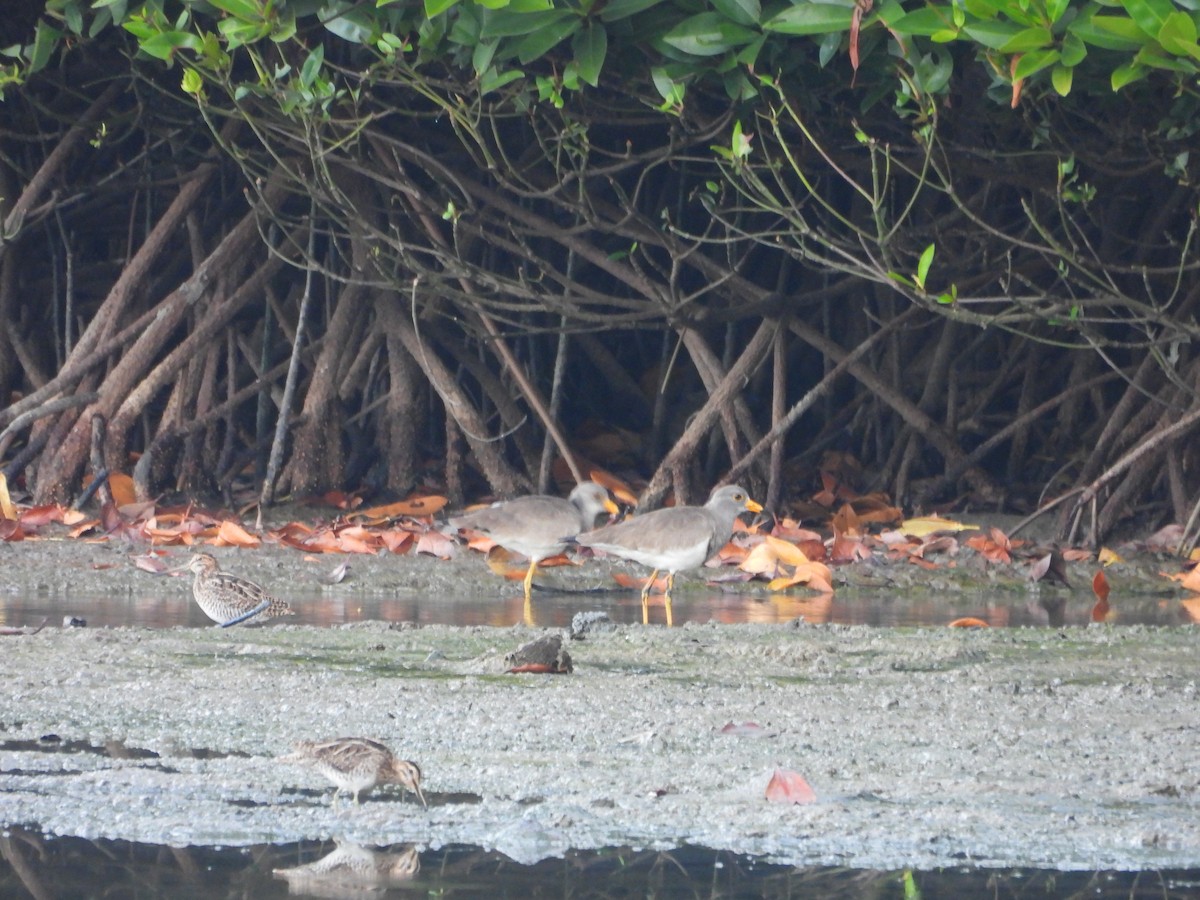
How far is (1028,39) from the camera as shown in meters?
4.69

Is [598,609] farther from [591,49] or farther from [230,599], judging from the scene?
[591,49]

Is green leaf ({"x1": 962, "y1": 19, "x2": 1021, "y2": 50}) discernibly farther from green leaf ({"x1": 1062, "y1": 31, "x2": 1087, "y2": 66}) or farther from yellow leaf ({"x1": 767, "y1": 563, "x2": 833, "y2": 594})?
yellow leaf ({"x1": 767, "y1": 563, "x2": 833, "y2": 594})

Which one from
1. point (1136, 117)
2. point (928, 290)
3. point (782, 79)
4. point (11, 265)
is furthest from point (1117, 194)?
point (11, 265)

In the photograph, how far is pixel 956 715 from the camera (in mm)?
3781

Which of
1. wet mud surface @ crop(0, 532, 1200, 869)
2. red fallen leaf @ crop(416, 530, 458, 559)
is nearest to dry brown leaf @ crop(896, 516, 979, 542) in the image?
red fallen leaf @ crop(416, 530, 458, 559)

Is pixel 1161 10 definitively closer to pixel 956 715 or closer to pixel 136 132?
pixel 956 715

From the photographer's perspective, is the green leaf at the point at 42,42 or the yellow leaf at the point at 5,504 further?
the yellow leaf at the point at 5,504

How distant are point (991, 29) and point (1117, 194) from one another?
408 cm

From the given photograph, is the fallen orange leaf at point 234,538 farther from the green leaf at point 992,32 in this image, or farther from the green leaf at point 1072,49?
the green leaf at point 1072,49

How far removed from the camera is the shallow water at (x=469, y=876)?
7.80ft

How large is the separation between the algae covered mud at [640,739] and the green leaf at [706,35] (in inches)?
69.4

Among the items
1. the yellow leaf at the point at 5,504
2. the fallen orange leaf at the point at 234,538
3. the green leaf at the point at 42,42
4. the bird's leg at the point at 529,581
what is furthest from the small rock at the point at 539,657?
the yellow leaf at the point at 5,504

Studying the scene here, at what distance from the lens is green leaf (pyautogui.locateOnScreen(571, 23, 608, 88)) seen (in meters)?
5.48

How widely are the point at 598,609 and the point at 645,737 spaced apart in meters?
3.25
